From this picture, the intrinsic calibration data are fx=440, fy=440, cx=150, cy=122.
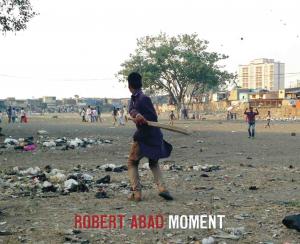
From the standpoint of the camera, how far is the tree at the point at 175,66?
183 ft

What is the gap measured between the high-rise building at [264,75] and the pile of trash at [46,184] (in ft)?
490

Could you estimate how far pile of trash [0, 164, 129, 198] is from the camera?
7309 millimetres

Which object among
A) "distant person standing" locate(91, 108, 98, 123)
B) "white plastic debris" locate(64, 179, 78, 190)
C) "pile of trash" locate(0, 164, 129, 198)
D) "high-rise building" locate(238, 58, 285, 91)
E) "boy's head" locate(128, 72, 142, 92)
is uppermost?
"high-rise building" locate(238, 58, 285, 91)

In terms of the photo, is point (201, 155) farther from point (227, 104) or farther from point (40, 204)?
point (227, 104)

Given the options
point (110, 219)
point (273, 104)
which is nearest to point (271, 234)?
point (110, 219)

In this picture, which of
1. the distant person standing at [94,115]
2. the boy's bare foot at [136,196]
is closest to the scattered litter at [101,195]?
the boy's bare foot at [136,196]

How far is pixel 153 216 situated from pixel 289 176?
15.8ft

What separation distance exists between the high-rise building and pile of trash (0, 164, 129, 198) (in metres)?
149

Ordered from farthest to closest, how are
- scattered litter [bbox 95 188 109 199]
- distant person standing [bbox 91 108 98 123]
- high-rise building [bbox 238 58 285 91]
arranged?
1. high-rise building [bbox 238 58 285 91]
2. distant person standing [bbox 91 108 98 123]
3. scattered litter [bbox 95 188 109 199]

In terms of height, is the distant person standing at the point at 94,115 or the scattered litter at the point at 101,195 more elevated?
the distant person standing at the point at 94,115

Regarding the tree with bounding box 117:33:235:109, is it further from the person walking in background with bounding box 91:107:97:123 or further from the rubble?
the rubble

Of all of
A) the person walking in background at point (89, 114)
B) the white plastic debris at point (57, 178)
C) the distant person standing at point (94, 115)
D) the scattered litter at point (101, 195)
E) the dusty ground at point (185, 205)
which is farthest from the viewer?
the distant person standing at point (94, 115)

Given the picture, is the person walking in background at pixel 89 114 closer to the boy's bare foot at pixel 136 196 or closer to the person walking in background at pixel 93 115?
the person walking in background at pixel 93 115

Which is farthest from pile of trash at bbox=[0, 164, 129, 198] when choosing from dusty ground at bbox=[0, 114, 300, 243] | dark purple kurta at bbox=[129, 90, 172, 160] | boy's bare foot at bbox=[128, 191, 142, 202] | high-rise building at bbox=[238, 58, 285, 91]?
high-rise building at bbox=[238, 58, 285, 91]
